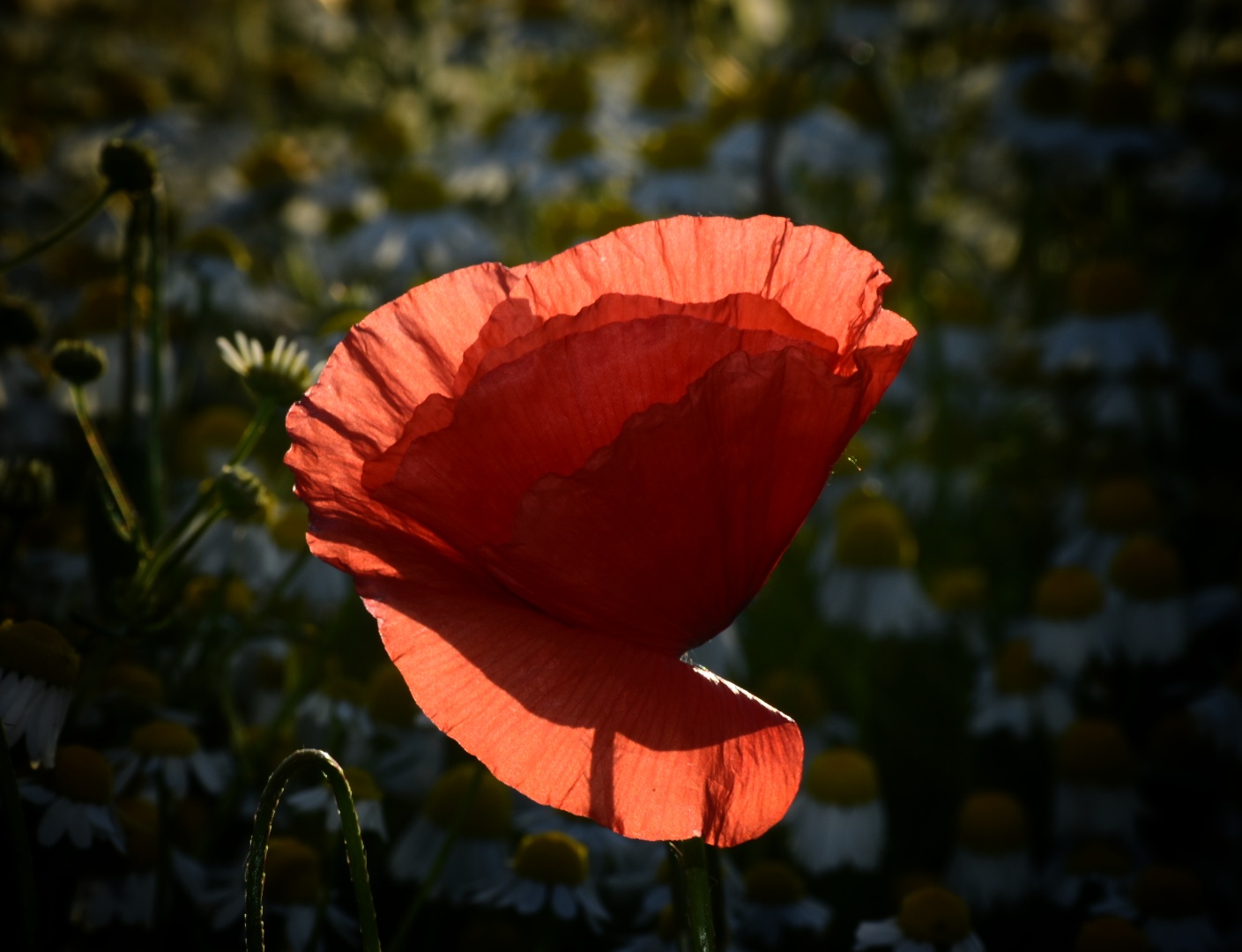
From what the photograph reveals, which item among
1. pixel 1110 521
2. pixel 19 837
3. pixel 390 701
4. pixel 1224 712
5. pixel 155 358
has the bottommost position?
pixel 19 837

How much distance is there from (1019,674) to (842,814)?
300 millimetres

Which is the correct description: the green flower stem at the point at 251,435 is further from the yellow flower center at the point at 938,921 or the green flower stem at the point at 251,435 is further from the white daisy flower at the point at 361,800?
the yellow flower center at the point at 938,921

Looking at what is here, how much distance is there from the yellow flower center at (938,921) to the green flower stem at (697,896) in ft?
1.40

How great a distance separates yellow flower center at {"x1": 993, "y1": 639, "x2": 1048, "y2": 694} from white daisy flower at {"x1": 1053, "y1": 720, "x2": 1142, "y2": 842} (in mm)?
122

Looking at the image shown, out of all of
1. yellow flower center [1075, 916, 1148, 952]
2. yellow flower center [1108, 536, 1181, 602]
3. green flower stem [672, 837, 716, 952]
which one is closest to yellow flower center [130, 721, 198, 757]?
green flower stem [672, 837, 716, 952]

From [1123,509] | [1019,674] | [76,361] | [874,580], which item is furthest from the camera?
[1123,509]

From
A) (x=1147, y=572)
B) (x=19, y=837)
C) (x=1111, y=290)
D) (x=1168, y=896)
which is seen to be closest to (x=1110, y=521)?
(x=1147, y=572)

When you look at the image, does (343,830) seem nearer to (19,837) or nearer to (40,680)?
(19,837)

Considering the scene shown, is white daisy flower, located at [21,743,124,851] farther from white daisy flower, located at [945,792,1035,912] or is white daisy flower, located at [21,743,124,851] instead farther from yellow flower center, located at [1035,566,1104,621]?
yellow flower center, located at [1035,566,1104,621]

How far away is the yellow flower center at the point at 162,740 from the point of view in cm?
87

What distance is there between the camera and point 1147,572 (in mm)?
1414

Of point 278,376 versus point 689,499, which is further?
point 278,376

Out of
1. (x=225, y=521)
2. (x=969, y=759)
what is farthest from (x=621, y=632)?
(x=969, y=759)

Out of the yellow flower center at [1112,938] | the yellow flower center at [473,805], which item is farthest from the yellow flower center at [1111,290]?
the yellow flower center at [473,805]
